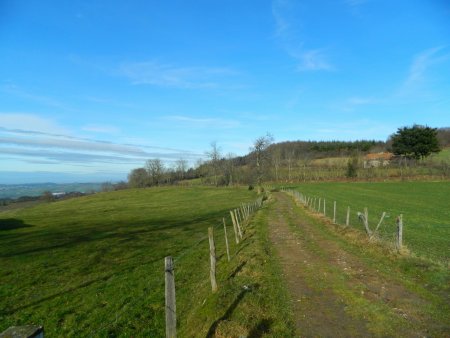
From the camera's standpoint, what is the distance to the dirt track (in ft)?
26.0

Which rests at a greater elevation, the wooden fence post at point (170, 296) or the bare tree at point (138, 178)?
the bare tree at point (138, 178)

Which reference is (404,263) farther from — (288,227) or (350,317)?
(288,227)

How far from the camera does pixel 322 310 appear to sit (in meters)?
9.05

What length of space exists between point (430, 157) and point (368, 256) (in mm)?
103471

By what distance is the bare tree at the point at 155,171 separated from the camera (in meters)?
156

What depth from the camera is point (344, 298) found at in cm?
984

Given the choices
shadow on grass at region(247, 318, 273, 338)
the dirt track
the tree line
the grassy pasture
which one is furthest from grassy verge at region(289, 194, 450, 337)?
the tree line

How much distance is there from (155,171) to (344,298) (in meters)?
152

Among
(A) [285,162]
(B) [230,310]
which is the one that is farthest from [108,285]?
(A) [285,162]

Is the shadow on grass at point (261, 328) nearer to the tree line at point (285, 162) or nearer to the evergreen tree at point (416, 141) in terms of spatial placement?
the tree line at point (285, 162)

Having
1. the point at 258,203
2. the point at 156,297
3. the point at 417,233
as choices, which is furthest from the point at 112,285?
the point at 258,203

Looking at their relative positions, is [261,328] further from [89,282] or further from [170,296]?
[89,282]

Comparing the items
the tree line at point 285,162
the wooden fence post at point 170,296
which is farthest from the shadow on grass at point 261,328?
the tree line at point 285,162

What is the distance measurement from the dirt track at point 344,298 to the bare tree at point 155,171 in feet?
473
